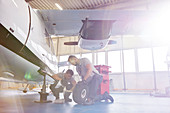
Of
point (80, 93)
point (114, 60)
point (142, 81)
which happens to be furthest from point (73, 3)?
point (142, 81)

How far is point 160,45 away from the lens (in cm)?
725

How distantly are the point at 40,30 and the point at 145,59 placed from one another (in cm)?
710

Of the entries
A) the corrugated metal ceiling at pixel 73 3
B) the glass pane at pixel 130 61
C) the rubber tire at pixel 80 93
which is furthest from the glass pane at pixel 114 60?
the rubber tire at pixel 80 93

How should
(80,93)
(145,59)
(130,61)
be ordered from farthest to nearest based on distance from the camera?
(130,61)
(145,59)
(80,93)

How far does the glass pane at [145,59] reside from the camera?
7473mm

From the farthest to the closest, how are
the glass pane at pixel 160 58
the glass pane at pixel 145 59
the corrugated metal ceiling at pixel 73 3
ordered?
1. the glass pane at pixel 145 59
2. the glass pane at pixel 160 58
3. the corrugated metal ceiling at pixel 73 3

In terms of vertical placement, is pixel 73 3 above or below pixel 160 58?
above

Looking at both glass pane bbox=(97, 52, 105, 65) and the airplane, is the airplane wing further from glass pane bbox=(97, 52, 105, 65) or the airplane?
glass pane bbox=(97, 52, 105, 65)

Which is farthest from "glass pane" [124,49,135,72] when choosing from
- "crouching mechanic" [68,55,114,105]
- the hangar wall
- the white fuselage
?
the white fuselage

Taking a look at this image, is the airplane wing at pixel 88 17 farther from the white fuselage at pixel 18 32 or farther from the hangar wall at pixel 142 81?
the hangar wall at pixel 142 81

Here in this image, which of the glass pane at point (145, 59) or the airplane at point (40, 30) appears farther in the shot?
the glass pane at point (145, 59)

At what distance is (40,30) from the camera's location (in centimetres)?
189

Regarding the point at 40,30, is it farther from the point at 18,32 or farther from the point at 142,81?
the point at 142,81

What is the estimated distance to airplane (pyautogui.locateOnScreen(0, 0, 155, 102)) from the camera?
45.2 inches
